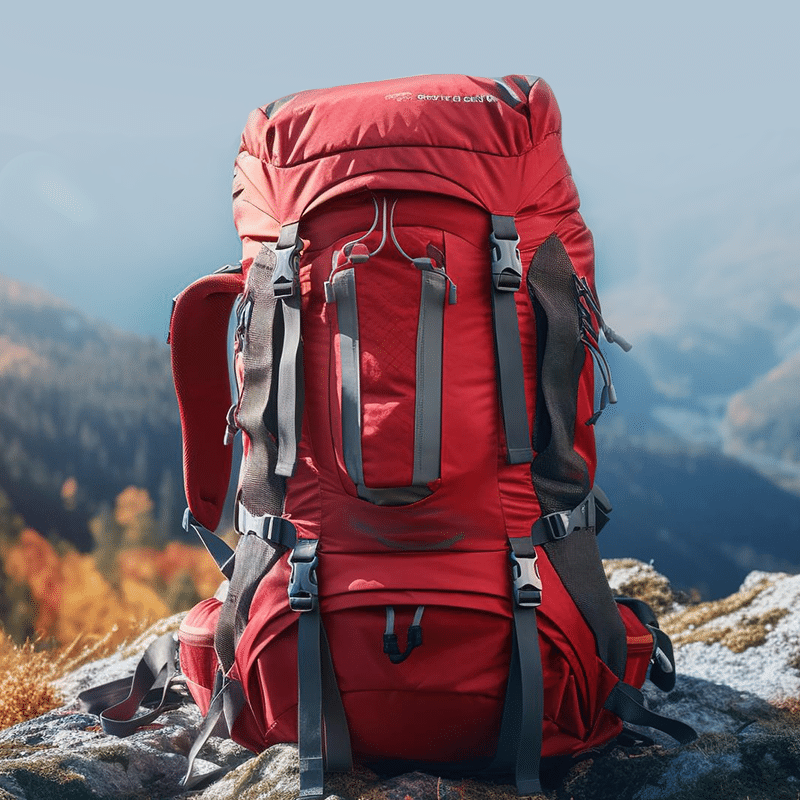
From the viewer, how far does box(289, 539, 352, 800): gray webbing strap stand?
1640mm

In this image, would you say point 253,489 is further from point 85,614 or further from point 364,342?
point 85,614

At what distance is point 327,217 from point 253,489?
59 cm

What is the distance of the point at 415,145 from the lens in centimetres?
170

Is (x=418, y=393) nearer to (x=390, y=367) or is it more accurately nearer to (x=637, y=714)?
(x=390, y=367)

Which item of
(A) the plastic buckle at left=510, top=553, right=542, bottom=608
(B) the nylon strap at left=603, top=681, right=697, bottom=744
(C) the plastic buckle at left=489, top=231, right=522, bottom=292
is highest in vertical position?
(C) the plastic buckle at left=489, top=231, right=522, bottom=292

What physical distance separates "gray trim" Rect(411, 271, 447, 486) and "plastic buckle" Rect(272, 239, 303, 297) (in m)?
0.27

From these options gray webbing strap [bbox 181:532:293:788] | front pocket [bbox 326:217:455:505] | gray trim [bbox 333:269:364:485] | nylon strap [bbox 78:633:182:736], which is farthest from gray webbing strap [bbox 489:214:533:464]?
nylon strap [bbox 78:633:182:736]

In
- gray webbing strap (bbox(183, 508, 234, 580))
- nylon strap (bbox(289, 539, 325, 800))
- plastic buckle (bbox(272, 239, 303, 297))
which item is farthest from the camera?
gray webbing strap (bbox(183, 508, 234, 580))

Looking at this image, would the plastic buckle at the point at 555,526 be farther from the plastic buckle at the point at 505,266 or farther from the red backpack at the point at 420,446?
the plastic buckle at the point at 505,266

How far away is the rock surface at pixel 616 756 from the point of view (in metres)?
1.65

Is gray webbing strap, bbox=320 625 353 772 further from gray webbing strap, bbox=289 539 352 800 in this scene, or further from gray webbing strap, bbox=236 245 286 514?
gray webbing strap, bbox=236 245 286 514

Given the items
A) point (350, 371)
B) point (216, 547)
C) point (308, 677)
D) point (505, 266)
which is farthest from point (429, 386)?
point (216, 547)

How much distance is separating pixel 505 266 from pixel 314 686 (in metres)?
0.87

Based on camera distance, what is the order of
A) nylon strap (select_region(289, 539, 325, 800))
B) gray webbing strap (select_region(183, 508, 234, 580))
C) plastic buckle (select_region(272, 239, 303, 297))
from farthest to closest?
gray webbing strap (select_region(183, 508, 234, 580)) < plastic buckle (select_region(272, 239, 303, 297)) < nylon strap (select_region(289, 539, 325, 800))
